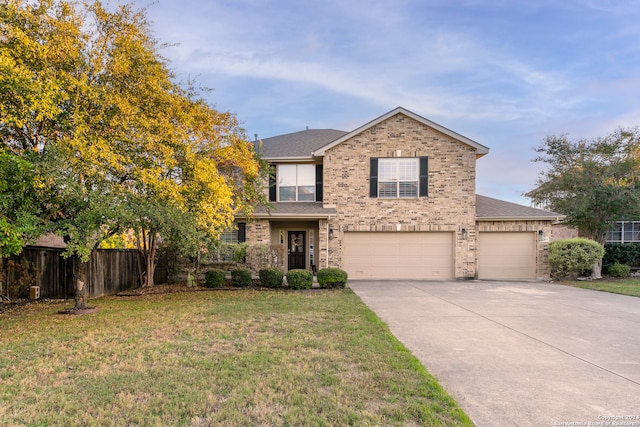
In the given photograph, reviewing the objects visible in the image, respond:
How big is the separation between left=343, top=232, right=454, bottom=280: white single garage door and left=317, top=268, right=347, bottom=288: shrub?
111 inches

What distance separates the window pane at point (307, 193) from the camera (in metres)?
15.9

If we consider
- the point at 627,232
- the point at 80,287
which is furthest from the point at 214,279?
the point at 627,232

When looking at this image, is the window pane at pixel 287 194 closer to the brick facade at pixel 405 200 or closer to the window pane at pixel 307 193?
the window pane at pixel 307 193

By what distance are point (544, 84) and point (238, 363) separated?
16.5 m

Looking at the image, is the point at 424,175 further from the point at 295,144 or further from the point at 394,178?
the point at 295,144

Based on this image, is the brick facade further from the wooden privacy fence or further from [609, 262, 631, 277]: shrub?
the wooden privacy fence

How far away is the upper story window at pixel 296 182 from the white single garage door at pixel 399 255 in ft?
8.99

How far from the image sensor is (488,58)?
14.0m

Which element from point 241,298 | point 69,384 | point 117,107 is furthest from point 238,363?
point 117,107

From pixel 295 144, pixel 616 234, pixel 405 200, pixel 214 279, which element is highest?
pixel 295 144

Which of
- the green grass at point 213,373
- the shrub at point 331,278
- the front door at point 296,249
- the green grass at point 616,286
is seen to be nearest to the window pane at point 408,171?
the front door at point 296,249

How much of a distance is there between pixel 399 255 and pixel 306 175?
5.52 meters

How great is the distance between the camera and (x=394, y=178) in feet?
48.9

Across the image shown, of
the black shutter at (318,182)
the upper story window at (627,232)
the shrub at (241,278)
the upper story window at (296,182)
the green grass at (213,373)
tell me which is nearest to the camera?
the green grass at (213,373)
